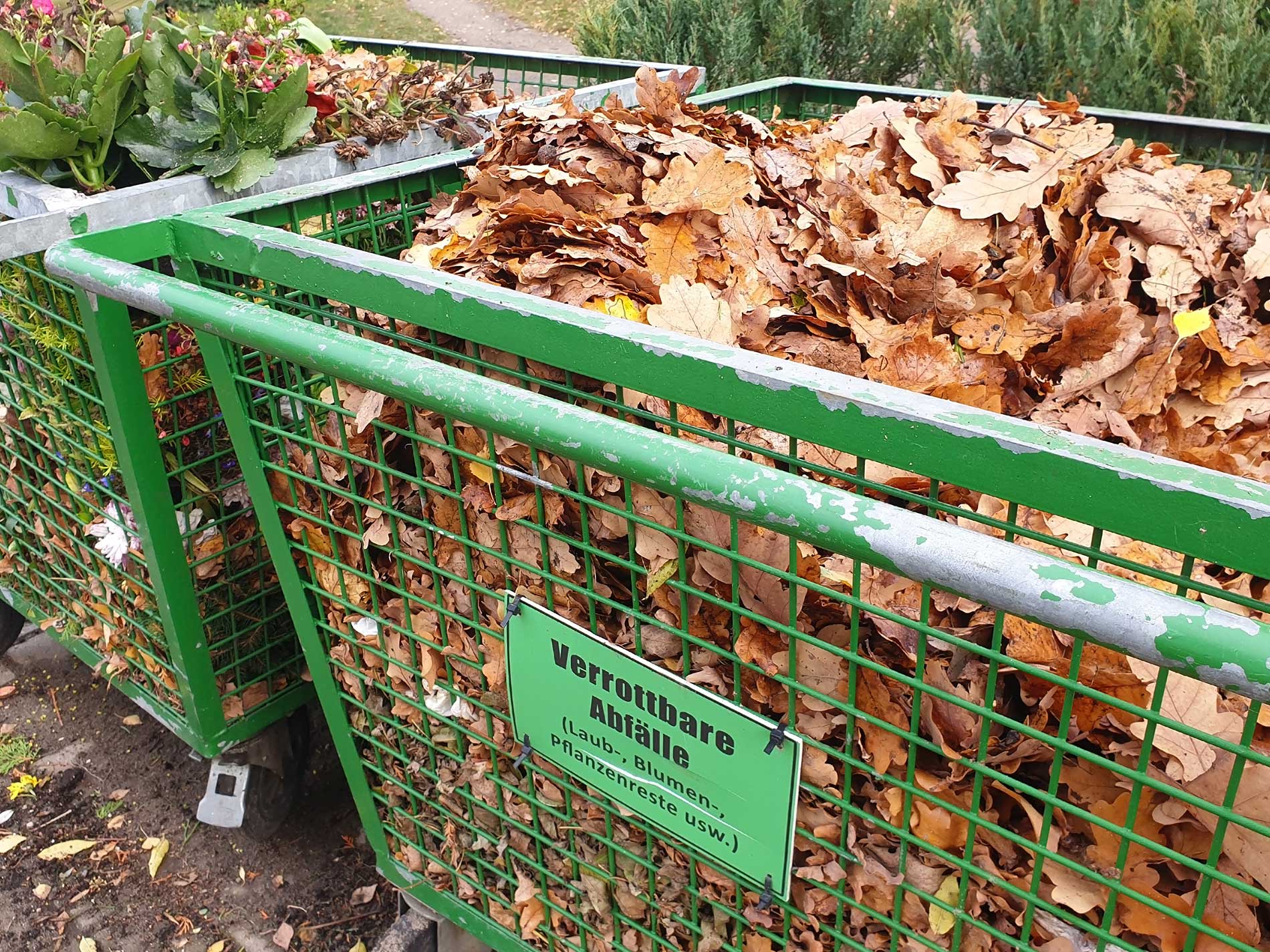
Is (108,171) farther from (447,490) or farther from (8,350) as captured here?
(447,490)

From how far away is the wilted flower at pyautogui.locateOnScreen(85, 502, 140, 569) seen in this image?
2135mm

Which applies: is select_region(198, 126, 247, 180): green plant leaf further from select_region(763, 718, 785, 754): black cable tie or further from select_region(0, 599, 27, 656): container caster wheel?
select_region(0, 599, 27, 656): container caster wheel

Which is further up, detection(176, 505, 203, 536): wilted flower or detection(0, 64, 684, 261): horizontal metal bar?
detection(0, 64, 684, 261): horizontal metal bar

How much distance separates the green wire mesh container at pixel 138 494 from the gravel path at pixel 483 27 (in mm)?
10184

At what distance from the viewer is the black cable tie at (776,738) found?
3.98ft

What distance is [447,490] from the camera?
142 cm

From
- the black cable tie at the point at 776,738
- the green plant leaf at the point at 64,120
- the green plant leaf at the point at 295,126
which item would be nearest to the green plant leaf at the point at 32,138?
the green plant leaf at the point at 64,120

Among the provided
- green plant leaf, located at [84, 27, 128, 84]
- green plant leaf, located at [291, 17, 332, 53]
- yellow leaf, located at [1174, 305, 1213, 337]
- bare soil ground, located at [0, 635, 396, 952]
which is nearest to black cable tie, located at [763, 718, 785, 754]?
yellow leaf, located at [1174, 305, 1213, 337]

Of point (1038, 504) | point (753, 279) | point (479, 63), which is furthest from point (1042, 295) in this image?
point (479, 63)

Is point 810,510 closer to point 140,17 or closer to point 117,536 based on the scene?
point 117,536

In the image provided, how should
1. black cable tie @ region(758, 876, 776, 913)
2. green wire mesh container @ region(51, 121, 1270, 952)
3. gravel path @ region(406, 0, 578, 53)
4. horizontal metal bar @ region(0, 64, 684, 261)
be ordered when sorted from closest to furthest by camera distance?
green wire mesh container @ region(51, 121, 1270, 952) → black cable tie @ region(758, 876, 776, 913) → horizontal metal bar @ region(0, 64, 684, 261) → gravel path @ region(406, 0, 578, 53)

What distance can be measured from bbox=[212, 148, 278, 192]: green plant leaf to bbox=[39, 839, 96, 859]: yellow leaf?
1684 millimetres

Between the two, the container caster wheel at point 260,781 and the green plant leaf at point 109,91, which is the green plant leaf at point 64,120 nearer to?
the green plant leaf at point 109,91

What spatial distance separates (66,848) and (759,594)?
227cm
